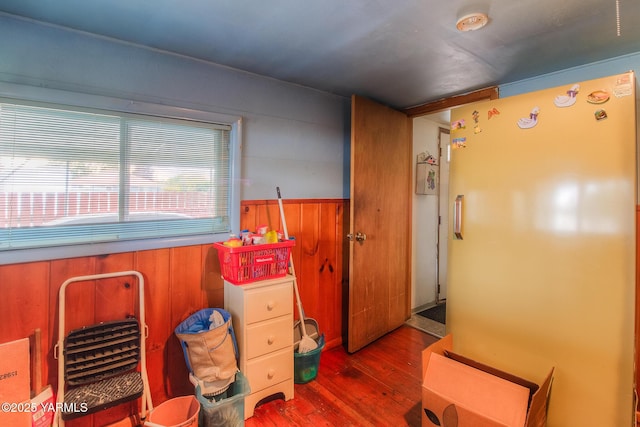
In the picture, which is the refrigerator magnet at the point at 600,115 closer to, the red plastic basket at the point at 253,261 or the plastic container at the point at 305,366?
the red plastic basket at the point at 253,261

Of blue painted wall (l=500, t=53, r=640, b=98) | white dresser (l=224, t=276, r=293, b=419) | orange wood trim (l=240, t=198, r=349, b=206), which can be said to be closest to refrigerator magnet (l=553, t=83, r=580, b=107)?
blue painted wall (l=500, t=53, r=640, b=98)

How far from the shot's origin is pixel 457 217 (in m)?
1.83

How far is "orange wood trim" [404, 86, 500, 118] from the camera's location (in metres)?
2.36

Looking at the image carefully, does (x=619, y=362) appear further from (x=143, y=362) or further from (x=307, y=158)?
(x=143, y=362)

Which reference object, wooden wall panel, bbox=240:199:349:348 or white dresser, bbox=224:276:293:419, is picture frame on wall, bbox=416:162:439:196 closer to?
wooden wall panel, bbox=240:199:349:348

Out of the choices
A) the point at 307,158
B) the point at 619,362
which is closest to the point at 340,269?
the point at 307,158

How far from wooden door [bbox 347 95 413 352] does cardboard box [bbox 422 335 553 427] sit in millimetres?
936

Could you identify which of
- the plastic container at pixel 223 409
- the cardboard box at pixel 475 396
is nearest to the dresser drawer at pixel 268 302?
the plastic container at pixel 223 409

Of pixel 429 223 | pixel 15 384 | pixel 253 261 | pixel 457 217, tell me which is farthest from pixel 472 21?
pixel 15 384

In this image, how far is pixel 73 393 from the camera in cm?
146

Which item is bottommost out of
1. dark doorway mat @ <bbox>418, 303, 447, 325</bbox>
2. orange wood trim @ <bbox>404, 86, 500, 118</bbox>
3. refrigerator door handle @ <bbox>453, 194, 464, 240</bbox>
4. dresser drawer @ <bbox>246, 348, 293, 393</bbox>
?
dark doorway mat @ <bbox>418, 303, 447, 325</bbox>

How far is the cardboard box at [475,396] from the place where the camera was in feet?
4.55

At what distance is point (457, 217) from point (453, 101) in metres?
1.28

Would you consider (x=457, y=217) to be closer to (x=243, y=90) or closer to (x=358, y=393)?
(x=358, y=393)
